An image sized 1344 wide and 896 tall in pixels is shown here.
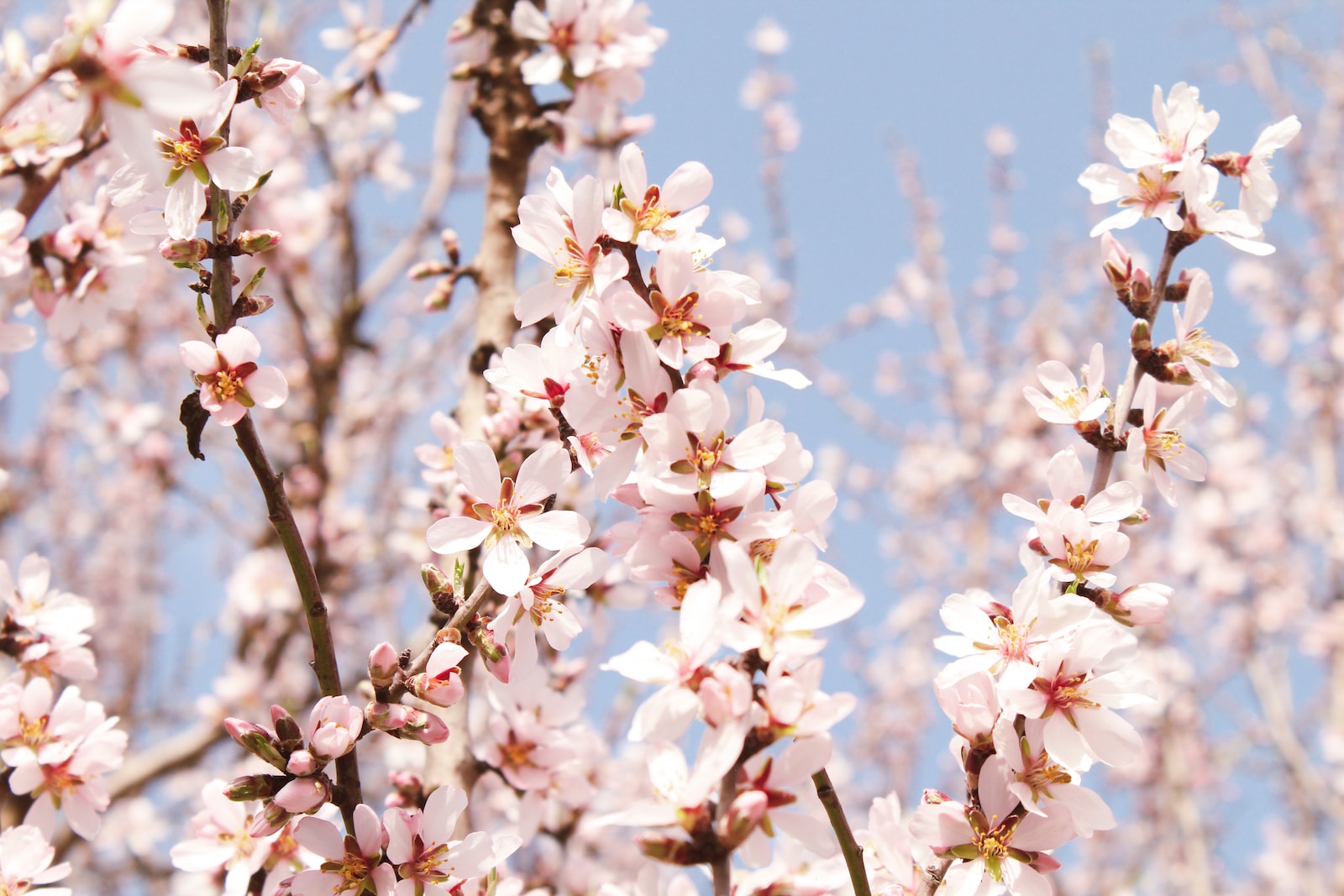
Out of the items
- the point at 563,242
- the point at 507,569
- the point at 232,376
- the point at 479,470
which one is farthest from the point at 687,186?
the point at 232,376

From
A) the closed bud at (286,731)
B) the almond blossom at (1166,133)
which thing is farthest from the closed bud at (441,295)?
the almond blossom at (1166,133)

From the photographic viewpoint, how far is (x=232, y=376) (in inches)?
56.1

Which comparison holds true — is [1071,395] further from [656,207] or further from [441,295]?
[441,295]

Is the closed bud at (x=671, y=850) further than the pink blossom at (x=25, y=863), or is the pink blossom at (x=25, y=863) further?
the pink blossom at (x=25, y=863)

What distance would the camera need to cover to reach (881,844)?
1.52m

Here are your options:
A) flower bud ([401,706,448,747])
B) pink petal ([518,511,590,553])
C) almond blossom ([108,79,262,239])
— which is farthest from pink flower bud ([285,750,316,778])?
almond blossom ([108,79,262,239])

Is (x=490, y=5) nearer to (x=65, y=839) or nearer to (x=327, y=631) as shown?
(x=327, y=631)

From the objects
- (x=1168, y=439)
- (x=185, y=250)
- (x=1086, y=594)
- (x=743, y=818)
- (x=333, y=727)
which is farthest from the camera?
(x=1168, y=439)

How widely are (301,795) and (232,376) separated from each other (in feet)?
2.05

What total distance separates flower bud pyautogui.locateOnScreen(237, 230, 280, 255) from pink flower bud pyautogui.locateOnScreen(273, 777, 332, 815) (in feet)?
2.62

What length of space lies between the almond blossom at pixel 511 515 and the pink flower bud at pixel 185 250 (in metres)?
0.50

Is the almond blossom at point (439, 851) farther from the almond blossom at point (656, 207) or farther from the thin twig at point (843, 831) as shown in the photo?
the almond blossom at point (656, 207)

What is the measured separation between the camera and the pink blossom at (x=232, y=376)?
138 cm

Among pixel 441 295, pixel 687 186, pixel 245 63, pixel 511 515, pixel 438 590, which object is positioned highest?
pixel 441 295
